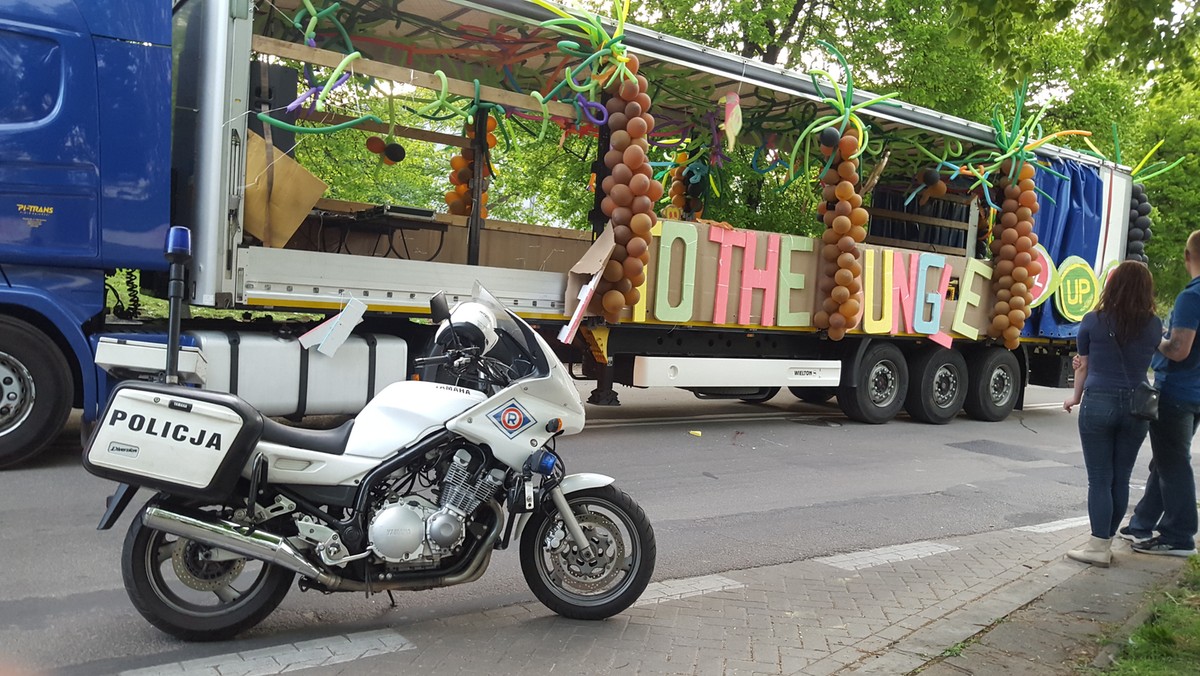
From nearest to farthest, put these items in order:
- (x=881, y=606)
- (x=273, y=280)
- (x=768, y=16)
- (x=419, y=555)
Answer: (x=419, y=555), (x=881, y=606), (x=273, y=280), (x=768, y=16)

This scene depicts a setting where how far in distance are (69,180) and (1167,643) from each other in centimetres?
696

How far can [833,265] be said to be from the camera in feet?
35.3

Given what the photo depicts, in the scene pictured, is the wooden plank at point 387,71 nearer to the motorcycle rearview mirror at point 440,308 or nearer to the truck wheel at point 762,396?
the motorcycle rearview mirror at point 440,308

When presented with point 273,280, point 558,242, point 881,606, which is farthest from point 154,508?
point 558,242

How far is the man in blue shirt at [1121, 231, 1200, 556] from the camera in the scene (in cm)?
539

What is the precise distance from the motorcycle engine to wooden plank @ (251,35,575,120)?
4.70m

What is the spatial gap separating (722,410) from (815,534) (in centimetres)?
574

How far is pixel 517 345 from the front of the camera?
13.2ft

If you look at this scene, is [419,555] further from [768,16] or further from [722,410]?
[768,16]

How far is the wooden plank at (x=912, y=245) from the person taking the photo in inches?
520

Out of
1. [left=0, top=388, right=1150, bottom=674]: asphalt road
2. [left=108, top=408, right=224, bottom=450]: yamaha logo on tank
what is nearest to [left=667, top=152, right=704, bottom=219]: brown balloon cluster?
[left=0, top=388, right=1150, bottom=674]: asphalt road

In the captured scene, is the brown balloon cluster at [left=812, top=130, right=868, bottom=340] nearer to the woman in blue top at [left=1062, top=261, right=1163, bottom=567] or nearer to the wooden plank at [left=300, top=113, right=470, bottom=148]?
the wooden plank at [left=300, top=113, right=470, bottom=148]

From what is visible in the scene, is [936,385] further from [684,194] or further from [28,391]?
[28,391]

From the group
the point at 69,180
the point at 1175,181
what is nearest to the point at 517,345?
the point at 69,180
